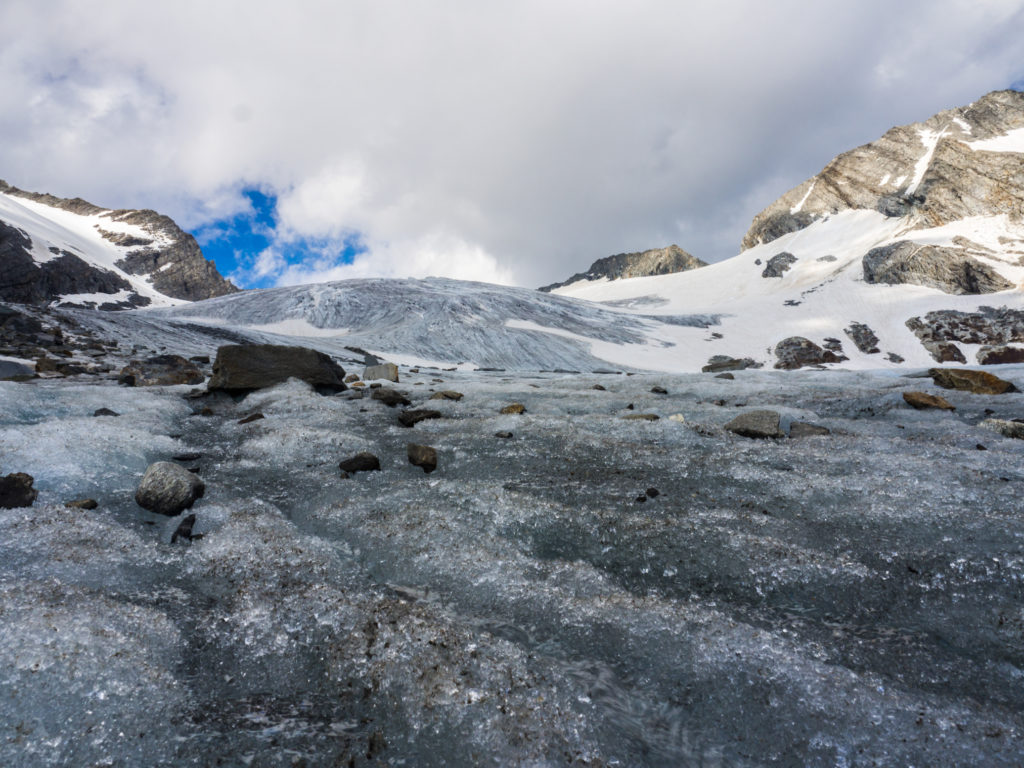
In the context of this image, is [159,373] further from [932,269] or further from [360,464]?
[932,269]

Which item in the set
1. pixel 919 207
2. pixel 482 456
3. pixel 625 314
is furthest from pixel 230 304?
pixel 919 207

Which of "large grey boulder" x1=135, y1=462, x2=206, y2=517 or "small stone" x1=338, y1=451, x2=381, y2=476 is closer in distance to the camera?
"large grey boulder" x1=135, y1=462, x2=206, y2=517

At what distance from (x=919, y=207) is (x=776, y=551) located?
118863mm

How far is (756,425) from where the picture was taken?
9242mm

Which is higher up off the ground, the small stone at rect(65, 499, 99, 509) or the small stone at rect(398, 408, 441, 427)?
the small stone at rect(398, 408, 441, 427)

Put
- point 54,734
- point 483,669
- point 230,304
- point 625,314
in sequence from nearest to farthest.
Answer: point 54,734 < point 483,669 < point 230,304 < point 625,314

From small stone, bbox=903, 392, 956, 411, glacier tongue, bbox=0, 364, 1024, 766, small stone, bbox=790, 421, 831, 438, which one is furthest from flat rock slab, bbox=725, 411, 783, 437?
small stone, bbox=903, 392, 956, 411

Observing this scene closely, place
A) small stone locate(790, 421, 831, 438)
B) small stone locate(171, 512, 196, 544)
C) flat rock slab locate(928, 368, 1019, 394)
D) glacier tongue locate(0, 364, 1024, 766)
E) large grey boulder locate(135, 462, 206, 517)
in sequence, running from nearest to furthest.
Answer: glacier tongue locate(0, 364, 1024, 766)
small stone locate(171, 512, 196, 544)
large grey boulder locate(135, 462, 206, 517)
small stone locate(790, 421, 831, 438)
flat rock slab locate(928, 368, 1019, 394)

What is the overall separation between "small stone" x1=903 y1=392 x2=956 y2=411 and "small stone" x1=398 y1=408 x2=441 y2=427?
1055 centimetres

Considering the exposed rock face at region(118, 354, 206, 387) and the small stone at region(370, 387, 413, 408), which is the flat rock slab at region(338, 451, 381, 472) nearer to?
the small stone at region(370, 387, 413, 408)

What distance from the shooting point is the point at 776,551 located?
487cm

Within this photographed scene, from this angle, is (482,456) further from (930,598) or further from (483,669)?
(930,598)

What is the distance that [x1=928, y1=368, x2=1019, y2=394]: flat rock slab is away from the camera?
12.3 meters

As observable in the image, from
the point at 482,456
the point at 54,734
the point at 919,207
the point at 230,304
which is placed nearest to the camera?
the point at 54,734
